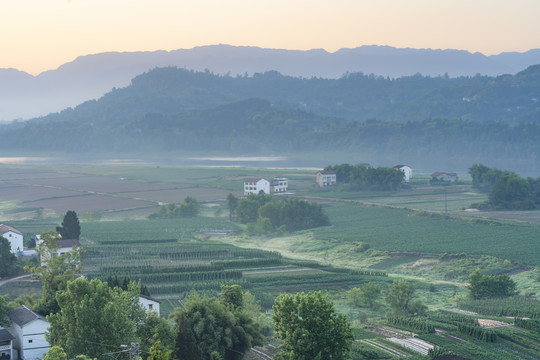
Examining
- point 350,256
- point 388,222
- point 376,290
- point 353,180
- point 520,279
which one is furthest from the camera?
point 353,180

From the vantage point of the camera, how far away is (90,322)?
3306 cm

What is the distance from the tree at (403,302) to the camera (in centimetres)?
5022

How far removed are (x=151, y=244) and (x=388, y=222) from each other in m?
30.2

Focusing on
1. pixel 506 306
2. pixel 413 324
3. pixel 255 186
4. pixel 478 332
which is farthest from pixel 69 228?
pixel 255 186

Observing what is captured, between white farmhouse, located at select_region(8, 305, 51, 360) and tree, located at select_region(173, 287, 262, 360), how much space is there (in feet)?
23.3

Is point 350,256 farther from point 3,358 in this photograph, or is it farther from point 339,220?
point 3,358

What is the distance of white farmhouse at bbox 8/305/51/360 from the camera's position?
37.6m

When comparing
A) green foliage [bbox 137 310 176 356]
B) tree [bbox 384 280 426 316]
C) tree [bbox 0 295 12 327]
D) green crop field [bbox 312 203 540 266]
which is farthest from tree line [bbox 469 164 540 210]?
tree [bbox 0 295 12 327]

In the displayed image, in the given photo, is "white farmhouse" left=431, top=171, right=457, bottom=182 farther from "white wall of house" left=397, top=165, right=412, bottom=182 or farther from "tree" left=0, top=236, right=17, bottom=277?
"tree" left=0, top=236, right=17, bottom=277

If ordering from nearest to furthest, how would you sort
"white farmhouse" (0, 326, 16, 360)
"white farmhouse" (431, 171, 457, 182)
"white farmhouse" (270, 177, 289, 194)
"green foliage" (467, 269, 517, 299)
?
1. "white farmhouse" (0, 326, 16, 360)
2. "green foliage" (467, 269, 517, 299)
3. "white farmhouse" (270, 177, 289, 194)
4. "white farmhouse" (431, 171, 457, 182)

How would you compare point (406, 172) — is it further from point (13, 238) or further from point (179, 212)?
point (13, 238)

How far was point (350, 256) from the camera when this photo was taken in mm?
73688

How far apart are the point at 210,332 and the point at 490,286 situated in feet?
84.6

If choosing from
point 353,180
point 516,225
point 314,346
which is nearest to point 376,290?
point 314,346
